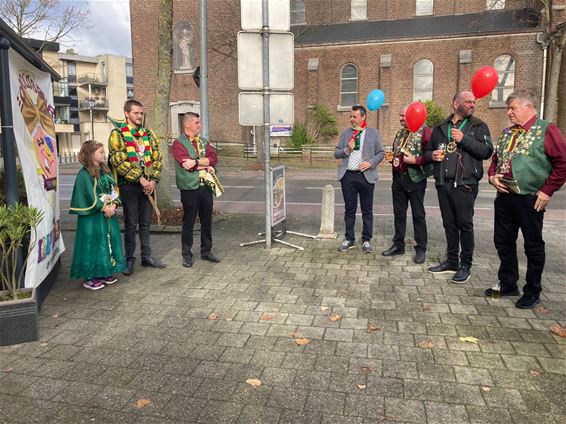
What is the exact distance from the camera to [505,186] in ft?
15.9

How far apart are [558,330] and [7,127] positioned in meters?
5.28

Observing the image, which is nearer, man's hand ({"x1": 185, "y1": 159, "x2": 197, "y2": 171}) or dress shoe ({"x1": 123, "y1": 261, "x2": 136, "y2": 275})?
dress shoe ({"x1": 123, "y1": 261, "x2": 136, "y2": 275})

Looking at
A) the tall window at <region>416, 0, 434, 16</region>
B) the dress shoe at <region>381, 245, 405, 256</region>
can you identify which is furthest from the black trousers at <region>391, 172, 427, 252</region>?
the tall window at <region>416, 0, 434, 16</region>

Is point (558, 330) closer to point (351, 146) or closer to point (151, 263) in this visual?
point (351, 146)

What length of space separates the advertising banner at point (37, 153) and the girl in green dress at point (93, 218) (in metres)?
0.31

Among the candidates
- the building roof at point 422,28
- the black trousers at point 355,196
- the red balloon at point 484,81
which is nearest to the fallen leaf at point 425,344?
the red balloon at point 484,81

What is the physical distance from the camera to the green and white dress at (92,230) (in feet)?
17.4

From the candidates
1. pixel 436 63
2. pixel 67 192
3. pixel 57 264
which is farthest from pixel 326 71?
pixel 57 264

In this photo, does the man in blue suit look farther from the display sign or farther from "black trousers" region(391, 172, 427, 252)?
the display sign

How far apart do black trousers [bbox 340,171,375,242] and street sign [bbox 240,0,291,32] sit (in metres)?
2.40

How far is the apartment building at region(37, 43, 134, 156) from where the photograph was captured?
232ft

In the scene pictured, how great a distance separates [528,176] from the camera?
467 cm

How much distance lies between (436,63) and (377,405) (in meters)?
31.4

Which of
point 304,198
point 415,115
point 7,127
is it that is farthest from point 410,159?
point 304,198
